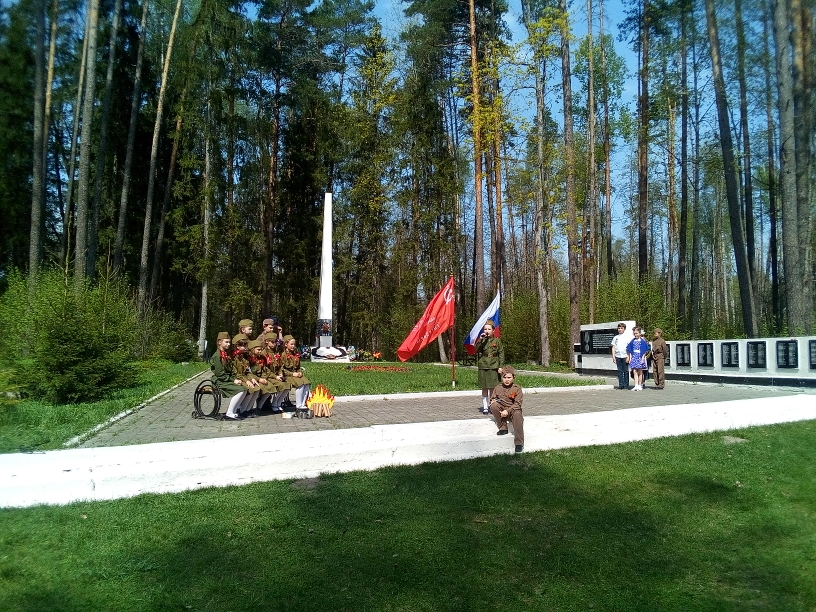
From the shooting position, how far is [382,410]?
12141mm

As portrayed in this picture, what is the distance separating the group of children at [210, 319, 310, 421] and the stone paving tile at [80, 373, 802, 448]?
309mm

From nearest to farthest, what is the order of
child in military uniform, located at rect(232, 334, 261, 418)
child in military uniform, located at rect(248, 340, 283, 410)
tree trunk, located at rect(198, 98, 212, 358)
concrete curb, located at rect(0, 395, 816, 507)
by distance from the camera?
1. concrete curb, located at rect(0, 395, 816, 507)
2. child in military uniform, located at rect(232, 334, 261, 418)
3. child in military uniform, located at rect(248, 340, 283, 410)
4. tree trunk, located at rect(198, 98, 212, 358)

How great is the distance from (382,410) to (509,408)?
3998 mm

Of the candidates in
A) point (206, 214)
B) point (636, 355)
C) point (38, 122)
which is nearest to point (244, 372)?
point (636, 355)

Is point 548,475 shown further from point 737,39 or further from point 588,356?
point 737,39

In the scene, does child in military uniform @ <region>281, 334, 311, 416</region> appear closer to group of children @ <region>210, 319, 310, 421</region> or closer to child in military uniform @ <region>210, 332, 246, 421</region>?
group of children @ <region>210, 319, 310, 421</region>

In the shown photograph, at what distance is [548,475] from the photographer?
7.57 meters

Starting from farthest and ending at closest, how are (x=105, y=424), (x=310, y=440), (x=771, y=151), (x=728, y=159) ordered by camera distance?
(x=771, y=151), (x=728, y=159), (x=105, y=424), (x=310, y=440)

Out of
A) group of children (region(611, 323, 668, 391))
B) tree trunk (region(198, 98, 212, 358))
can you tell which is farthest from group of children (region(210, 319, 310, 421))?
tree trunk (region(198, 98, 212, 358))

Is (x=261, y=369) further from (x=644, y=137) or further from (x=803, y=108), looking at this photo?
(x=644, y=137)

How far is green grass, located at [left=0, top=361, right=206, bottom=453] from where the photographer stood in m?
8.47

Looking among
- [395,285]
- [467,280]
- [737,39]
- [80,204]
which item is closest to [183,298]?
[395,285]

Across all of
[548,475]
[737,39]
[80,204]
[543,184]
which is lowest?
[548,475]

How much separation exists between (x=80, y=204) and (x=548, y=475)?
55.7 ft
